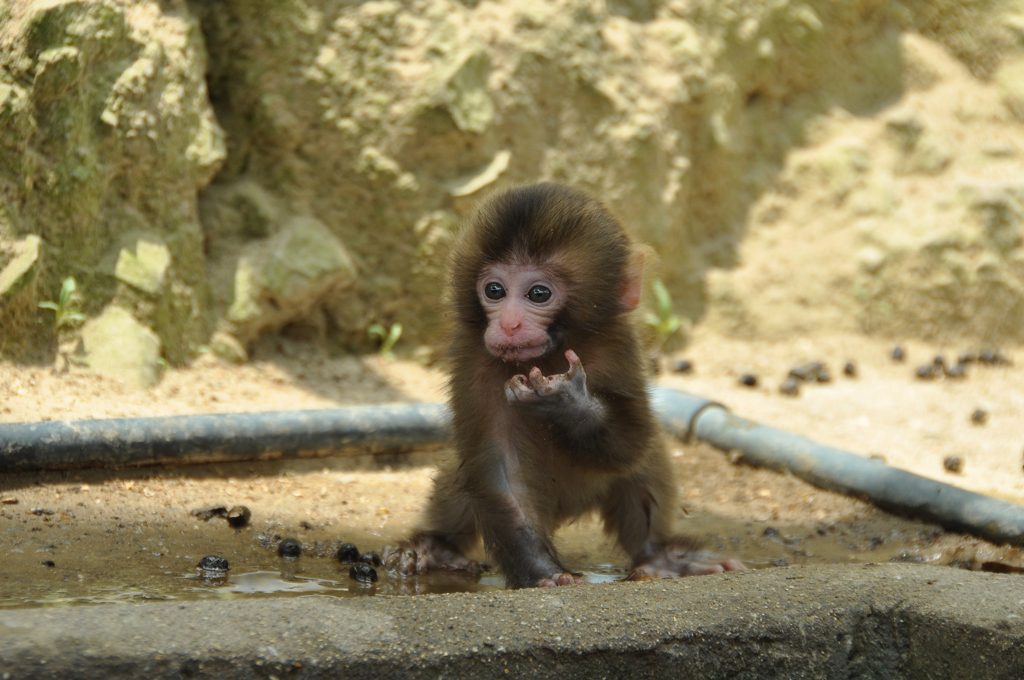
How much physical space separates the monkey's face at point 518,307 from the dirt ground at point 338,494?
95cm

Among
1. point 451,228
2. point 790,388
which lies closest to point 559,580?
point 451,228

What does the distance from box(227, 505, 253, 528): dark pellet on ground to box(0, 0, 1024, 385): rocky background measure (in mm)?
1825

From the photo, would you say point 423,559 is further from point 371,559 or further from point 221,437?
point 221,437

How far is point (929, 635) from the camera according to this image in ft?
8.42

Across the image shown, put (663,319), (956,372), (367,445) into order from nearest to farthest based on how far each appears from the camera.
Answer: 1. (367,445)
2. (956,372)
3. (663,319)

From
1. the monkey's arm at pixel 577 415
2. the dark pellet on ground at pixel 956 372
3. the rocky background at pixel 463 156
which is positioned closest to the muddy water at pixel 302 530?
the monkey's arm at pixel 577 415

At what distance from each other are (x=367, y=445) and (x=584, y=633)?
2949 millimetres

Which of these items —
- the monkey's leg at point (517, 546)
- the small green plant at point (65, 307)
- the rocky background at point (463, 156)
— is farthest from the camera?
the rocky background at point (463, 156)

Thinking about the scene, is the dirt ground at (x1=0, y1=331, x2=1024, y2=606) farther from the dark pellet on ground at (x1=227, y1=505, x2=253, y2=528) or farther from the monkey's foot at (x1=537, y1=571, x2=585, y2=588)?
the monkey's foot at (x1=537, y1=571, x2=585, y2=588)

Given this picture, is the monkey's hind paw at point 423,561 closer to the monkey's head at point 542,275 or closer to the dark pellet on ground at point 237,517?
the dark pellet on ground at point 237,517

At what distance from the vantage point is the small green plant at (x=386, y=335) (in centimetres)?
746

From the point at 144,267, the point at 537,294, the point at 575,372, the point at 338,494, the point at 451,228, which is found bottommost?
the point at 338,494

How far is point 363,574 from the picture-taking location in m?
3.50

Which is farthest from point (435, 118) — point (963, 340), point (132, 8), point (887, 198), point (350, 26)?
point (963, 340)
